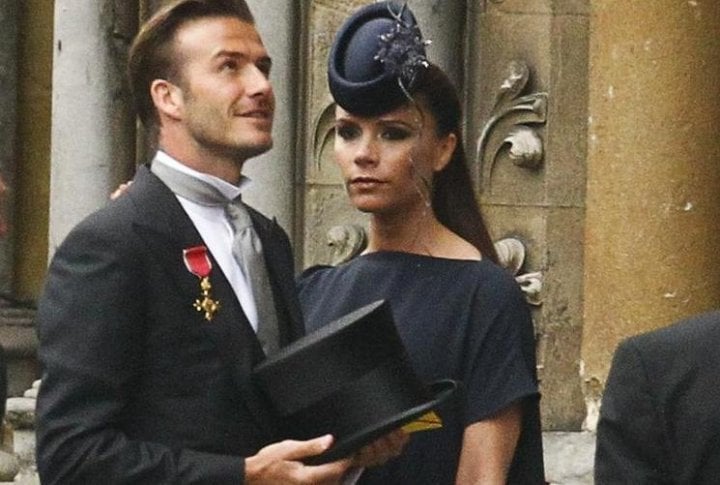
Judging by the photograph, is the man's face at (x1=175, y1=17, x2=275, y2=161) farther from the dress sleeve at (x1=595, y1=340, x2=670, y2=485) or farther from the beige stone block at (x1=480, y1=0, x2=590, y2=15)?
the beige stone block at (x1=480, y1=0, x2=590, y2=15)

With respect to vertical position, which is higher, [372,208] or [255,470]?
[372,208]

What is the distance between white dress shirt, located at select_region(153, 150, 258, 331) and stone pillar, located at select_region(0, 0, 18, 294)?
6.08 metres

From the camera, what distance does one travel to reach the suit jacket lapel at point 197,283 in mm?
3793

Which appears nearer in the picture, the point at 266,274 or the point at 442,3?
the point at 266,274

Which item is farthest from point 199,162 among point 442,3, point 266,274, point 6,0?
point 6,0

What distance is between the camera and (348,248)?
8.10 m

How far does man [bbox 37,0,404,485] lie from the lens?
12.1 ft

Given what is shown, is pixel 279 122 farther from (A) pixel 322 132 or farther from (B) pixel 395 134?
(B) pixel 395 134

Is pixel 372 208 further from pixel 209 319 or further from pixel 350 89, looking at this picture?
pixel 209 319

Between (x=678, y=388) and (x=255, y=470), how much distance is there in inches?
30.7

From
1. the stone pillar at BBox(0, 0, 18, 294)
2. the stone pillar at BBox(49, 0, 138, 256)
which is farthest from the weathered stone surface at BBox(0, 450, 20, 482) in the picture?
the stone pillar at BBox(0, 0, 18, 294)

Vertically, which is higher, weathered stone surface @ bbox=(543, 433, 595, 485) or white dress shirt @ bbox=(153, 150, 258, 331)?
white dress shirt @ bbox=(153, 150, 258, 331)

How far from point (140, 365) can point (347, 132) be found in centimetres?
90

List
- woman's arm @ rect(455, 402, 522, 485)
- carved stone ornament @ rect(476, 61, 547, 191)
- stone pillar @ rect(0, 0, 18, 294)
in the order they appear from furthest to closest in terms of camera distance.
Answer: stone pillar @ rect(0, 0, 18, 294)
carved stone ornament @ rect(476, 61, 547, 191)
woman's arm @ rect(455, 402, 522, 485)
